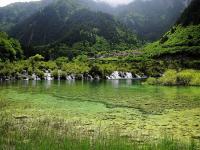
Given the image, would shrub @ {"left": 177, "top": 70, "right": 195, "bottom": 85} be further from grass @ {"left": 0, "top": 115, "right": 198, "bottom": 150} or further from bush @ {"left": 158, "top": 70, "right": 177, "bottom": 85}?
grass @ {"left": 0, "top": 115, "right": 198, "bottom": 150}

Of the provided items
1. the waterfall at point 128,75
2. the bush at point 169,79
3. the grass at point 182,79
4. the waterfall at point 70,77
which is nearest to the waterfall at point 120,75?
the waterfall at point 128,75

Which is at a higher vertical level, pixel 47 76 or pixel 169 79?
pixel 47 76

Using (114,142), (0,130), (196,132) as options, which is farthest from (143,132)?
(0,130)

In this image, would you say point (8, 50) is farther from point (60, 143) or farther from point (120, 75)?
point (60, 143)

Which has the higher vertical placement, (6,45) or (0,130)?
(6,45)

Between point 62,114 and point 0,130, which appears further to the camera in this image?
point 62,114

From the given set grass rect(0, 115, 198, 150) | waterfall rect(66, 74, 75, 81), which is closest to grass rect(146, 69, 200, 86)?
waterfall rect(66, 74, 75, 81)

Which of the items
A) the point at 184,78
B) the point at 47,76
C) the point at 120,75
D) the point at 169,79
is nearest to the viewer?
the point at 184,78

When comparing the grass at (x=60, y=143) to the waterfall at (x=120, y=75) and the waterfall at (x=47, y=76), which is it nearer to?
the waterfall at (x=47, y=76)

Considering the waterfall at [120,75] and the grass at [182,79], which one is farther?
the waterfall at [120,75]

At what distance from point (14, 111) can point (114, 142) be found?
738 inches

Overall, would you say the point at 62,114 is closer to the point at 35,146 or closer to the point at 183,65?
the point at 35,146

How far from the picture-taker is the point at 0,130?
24297mm

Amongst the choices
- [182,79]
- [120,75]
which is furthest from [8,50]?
[182,79]
